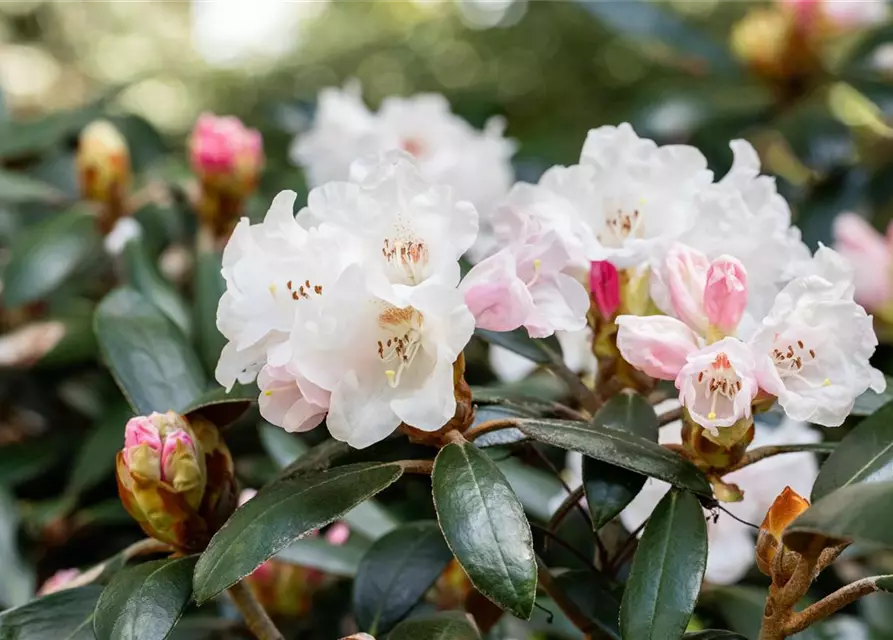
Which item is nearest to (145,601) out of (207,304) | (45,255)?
(207,304)

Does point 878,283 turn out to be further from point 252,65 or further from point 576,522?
point 252,65

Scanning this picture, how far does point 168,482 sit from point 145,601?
0.10 meters

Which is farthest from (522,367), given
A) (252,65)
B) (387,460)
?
(252,65)

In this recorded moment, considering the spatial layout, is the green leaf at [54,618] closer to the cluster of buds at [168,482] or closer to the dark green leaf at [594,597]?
the cluster of buds at [168,482]

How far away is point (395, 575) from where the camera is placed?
78 centimetres

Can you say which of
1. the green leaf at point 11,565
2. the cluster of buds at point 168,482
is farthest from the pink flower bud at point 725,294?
the green leaf at point 11,565

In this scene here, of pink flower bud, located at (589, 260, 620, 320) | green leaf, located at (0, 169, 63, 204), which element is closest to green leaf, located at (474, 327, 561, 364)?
pink flower bud, located at (589, 260, 620, 320)

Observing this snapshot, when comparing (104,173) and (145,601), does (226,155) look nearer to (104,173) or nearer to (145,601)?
(104,173)

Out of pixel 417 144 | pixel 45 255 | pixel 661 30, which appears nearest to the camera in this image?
pixel 45 255

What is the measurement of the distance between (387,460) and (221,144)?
719mm

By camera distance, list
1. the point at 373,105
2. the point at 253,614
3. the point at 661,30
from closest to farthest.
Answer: the point at 253,614
the point at 661,30
the point at 373,105

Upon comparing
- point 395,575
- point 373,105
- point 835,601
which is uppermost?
point 835,601

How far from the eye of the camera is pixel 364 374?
65 cm

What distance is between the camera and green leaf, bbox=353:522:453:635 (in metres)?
0.76
